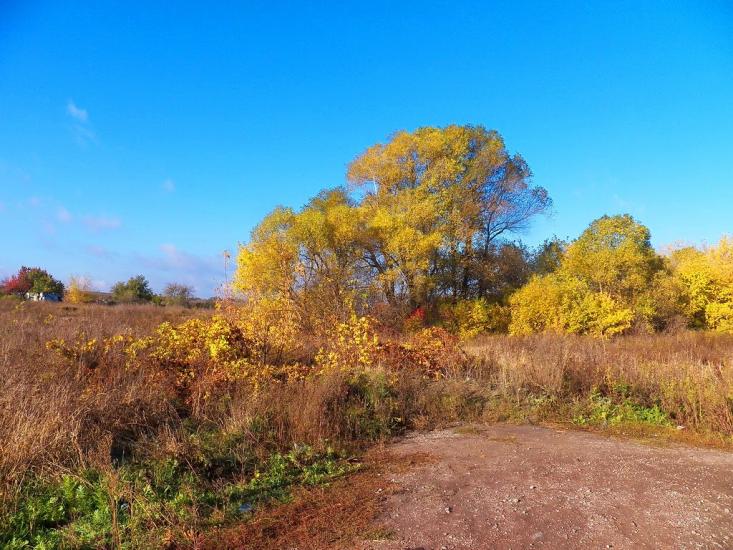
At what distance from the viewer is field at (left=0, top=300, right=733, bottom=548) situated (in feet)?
14.3

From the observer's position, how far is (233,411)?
6.80m

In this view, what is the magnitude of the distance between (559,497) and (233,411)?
4.27 m

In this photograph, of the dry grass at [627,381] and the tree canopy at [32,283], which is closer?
the dry grass at [627,381]

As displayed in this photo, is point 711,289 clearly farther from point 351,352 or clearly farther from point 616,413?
point 351,352

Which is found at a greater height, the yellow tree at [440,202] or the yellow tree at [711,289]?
the yellow tree at [440,202]

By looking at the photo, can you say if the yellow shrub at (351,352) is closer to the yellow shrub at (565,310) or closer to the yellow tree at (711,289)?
the yellow shrub at (565,310)

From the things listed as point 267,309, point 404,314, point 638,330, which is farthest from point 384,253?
point 267,309

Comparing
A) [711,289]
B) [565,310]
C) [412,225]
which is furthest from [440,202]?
[711,289]

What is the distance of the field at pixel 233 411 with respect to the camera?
437 centimetres

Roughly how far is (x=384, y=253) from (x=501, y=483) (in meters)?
22.5

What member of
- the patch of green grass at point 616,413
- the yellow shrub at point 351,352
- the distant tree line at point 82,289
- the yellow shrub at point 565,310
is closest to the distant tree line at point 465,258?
the yellow shrub at point 565,310

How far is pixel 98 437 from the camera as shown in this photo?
226 inches

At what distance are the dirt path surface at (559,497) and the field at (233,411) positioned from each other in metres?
0.78

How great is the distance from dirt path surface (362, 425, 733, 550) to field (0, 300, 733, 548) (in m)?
0.78
